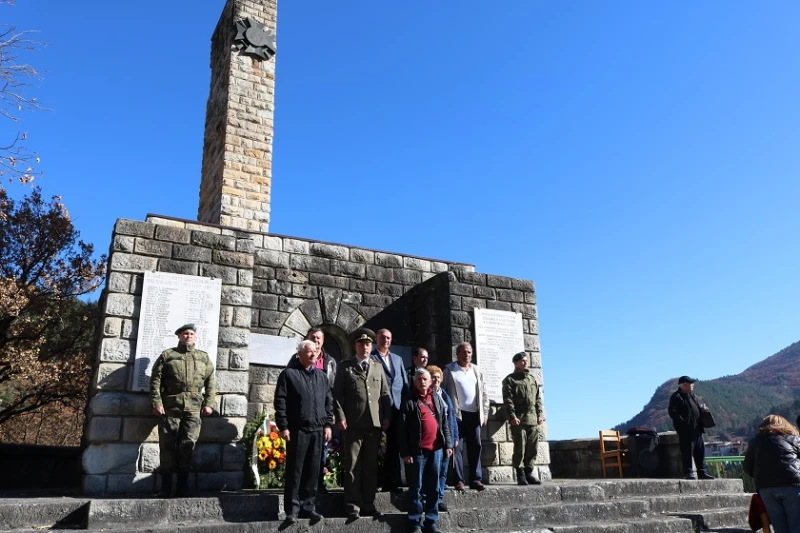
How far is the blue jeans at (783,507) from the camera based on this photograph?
17.5 feet

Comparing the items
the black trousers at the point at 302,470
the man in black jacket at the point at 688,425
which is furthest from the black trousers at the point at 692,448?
the black trousers at the point at 302,470

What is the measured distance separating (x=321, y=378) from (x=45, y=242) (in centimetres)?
1198

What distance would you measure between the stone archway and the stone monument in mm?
15

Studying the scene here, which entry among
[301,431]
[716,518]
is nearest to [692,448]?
[716,518]

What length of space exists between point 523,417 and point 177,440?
374cm

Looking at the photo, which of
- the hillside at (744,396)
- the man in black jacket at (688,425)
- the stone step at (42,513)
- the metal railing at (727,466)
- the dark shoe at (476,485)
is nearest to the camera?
the stone step at (42,513)

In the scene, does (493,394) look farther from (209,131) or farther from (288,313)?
(209,131)

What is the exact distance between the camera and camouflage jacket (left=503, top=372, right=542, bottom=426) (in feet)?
23.4

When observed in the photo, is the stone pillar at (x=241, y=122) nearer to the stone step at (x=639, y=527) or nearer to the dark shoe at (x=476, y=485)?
the dark shoe at (x=476, y=485)

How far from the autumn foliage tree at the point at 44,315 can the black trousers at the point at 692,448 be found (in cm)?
1150

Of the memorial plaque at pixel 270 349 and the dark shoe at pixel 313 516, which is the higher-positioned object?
the memorial plaque at pixel 270 349

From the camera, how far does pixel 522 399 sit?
718cm

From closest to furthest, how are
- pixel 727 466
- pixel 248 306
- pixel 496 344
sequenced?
pixel 248 306, pixel 496 344, pixel 727 466

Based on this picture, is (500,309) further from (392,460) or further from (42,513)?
(42,513)
